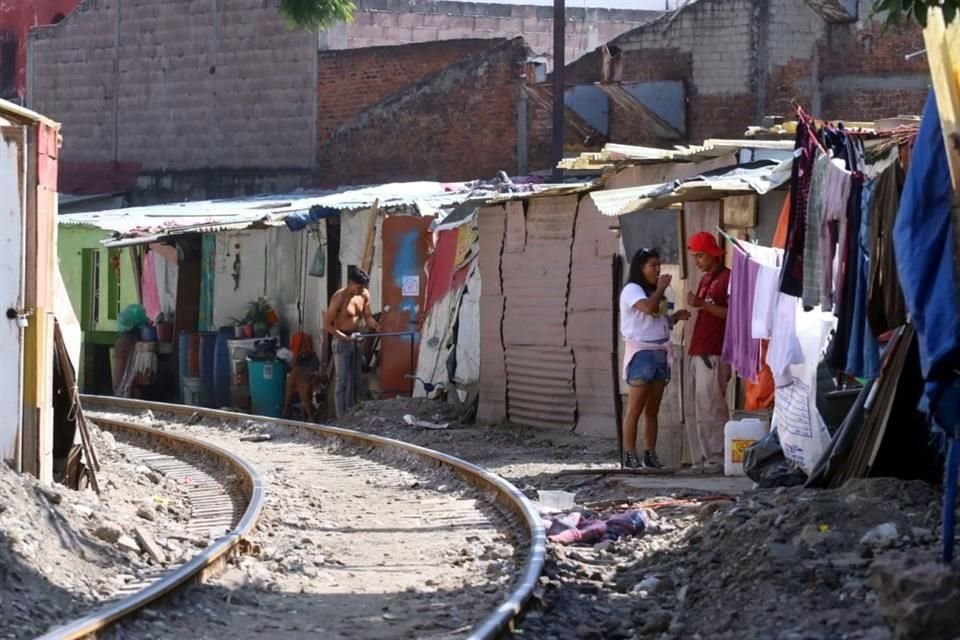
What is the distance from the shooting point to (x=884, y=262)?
31.6 feet

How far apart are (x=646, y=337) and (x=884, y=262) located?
4192 millimetres

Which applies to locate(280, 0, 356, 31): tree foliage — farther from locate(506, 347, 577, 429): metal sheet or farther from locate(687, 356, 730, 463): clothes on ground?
locate(687, 356, 730, 463): clothes on ground

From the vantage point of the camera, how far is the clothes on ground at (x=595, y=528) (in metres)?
10.6

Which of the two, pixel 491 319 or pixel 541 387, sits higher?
pixel 491 319

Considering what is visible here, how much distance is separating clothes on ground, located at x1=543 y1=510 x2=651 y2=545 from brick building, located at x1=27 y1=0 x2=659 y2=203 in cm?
2213

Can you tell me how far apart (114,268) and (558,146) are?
984cm

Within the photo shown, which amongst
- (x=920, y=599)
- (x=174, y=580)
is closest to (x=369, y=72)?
(x=174, y=580)

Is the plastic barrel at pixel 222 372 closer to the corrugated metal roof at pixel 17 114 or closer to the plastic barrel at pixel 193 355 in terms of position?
the plastic barrel at pixel 193 355

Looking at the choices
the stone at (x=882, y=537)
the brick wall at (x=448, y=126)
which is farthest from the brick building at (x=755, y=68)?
the stone at (x=882, y=537)

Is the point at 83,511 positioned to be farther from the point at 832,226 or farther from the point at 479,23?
the point at 479,23

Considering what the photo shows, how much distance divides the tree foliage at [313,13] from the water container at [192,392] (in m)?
12.1

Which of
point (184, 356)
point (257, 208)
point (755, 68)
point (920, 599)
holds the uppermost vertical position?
point (755, 68)

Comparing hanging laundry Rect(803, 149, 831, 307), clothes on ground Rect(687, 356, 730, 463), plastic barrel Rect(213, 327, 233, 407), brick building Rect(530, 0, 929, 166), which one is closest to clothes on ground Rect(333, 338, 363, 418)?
plastic barrel Rect(213, 327, 233, 407)

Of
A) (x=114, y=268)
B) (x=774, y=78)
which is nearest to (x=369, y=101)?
(x=114, y=268)
